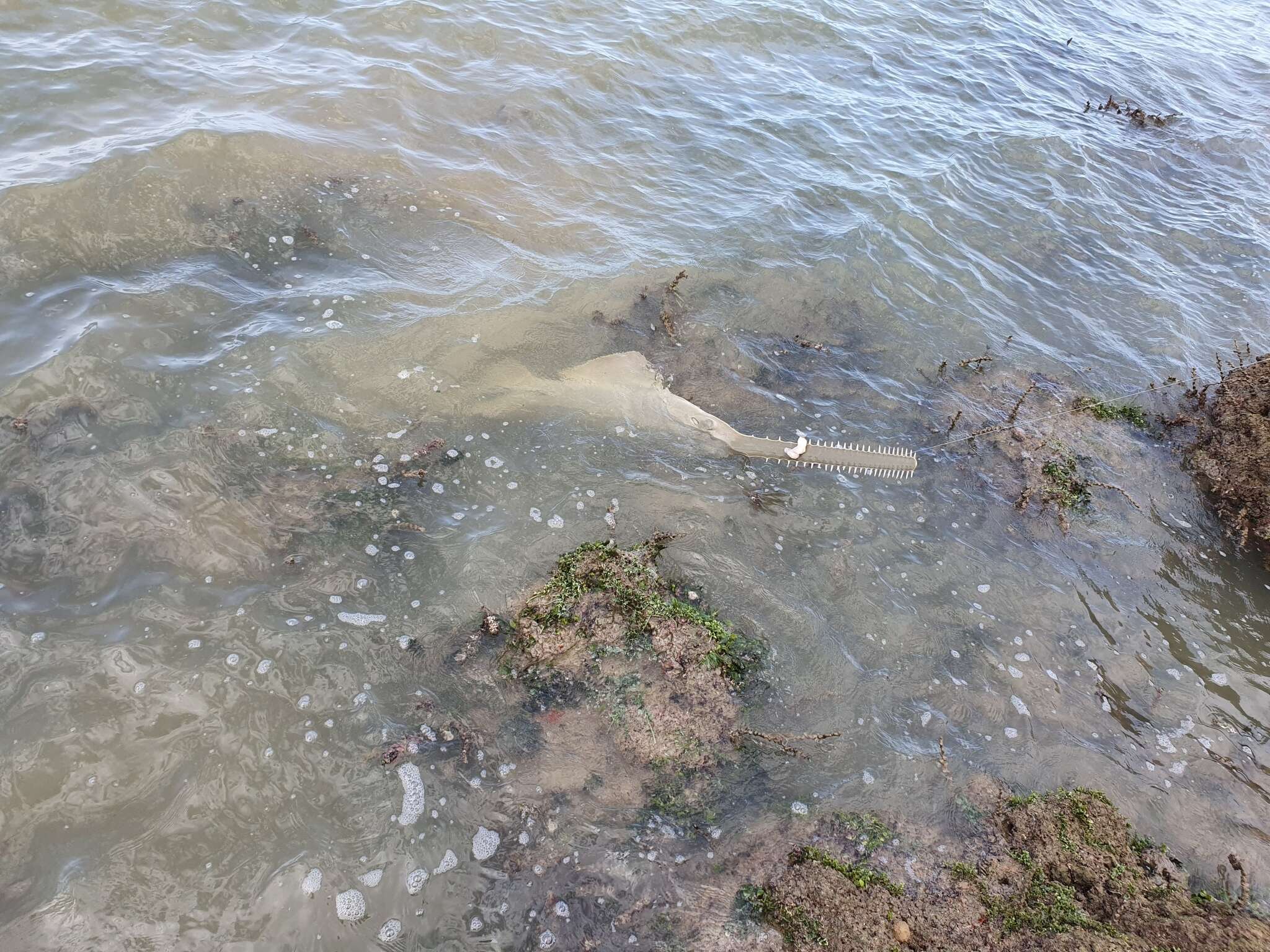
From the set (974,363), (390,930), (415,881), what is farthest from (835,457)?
(390,930)

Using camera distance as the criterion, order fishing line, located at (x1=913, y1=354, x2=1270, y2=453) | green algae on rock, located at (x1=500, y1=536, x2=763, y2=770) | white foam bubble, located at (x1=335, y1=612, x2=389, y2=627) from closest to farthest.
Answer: green algae on rock, located at (x1=500, y1=536, x2=763, y2=770), white foam bubble, located at (x1=335, y1=612, x2=389, y2=627), fishing line, located at (x1=913, y1=354, x2=1270, y2=453)

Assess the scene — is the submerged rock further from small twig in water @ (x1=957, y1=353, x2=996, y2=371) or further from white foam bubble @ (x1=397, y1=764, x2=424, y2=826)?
white foam bubble @ (x1=397, y1=764, x2=424, y2=826)

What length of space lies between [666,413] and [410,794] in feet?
13.6

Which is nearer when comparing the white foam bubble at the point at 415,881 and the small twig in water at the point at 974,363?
the white foam bubble at the point at 415,881

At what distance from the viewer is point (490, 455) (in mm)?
6410

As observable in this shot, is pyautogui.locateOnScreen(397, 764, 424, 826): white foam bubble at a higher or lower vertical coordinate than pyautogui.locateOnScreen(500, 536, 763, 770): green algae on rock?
lower

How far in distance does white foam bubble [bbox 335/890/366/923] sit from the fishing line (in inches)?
244

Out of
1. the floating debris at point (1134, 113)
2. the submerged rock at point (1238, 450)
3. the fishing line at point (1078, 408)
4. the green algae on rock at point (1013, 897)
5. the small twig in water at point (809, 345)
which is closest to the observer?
the green algae on rock at point (1013, 897)

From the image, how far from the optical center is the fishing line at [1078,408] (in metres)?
7.34

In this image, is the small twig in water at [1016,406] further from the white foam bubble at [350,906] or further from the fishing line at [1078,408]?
the white foam bubble at [350,906]

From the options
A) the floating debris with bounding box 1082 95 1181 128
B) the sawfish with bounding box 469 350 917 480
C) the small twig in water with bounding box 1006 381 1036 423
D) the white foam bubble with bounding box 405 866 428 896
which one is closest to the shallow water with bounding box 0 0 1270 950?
the white foam bubble with bounding box 405 866 428 896

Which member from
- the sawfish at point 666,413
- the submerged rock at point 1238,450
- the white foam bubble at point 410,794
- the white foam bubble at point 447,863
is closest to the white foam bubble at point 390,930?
the white foam bubble at point 447,863

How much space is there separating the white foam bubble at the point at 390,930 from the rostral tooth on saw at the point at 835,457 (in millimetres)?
4709

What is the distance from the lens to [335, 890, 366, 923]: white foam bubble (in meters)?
3.90
